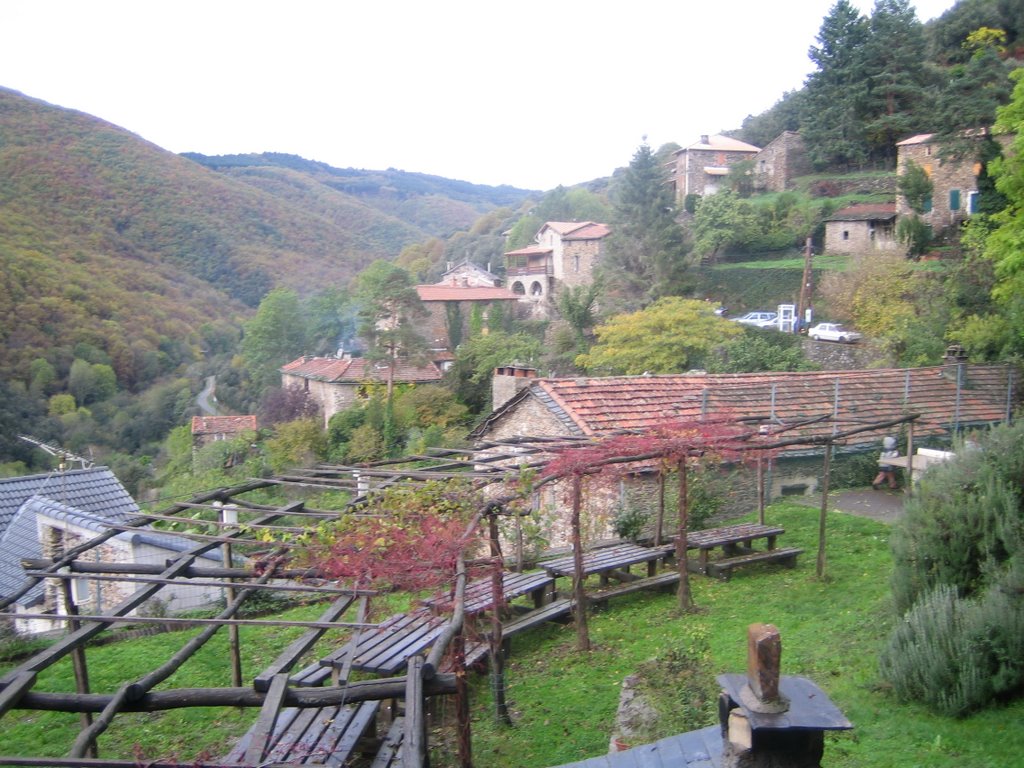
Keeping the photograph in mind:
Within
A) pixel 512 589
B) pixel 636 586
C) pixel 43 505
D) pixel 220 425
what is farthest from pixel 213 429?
pixel 512 589

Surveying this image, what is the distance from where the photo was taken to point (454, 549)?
19.5ft

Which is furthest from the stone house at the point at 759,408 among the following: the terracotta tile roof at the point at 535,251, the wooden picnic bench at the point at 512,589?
the terracotta tile roof at the point at 535,251

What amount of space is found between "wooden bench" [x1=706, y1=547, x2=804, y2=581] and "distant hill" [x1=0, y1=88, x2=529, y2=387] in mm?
49580

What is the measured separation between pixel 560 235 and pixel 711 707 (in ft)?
152

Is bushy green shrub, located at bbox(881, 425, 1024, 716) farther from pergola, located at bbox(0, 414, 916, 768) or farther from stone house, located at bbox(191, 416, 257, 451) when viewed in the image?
stone house, located at bbox(191, 416, 257, 451)

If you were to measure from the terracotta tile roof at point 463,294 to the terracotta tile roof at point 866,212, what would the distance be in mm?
19752


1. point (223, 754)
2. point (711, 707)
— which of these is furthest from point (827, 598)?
point (223, 754)

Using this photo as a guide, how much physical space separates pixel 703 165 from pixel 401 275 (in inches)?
1150

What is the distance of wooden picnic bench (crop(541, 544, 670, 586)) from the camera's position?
30.8ft

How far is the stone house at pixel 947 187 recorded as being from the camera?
34.1 m

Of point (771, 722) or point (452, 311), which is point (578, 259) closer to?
point (452, 311)

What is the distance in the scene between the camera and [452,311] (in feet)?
149

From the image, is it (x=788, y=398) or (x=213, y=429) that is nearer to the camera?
(x=788, y=398)

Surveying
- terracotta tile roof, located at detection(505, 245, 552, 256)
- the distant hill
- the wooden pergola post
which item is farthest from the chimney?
the distant hill
